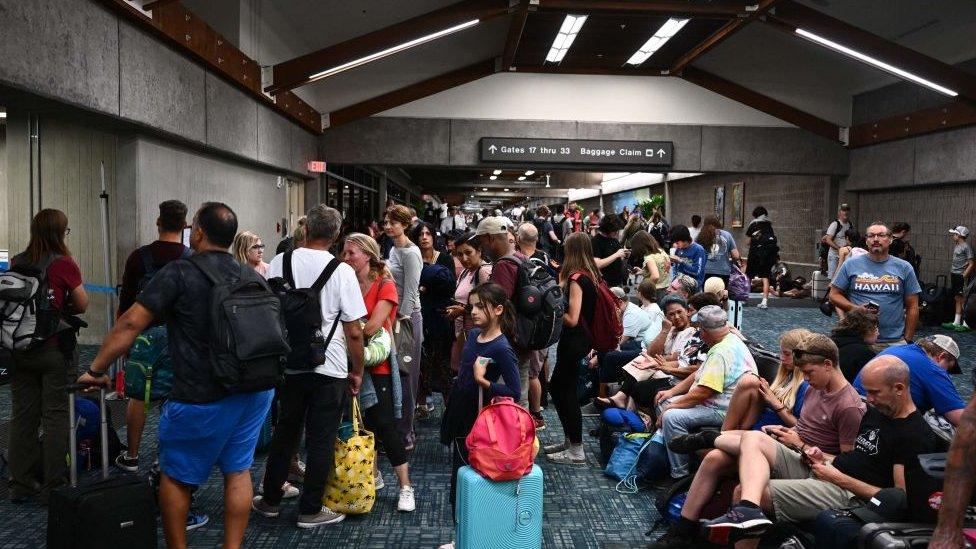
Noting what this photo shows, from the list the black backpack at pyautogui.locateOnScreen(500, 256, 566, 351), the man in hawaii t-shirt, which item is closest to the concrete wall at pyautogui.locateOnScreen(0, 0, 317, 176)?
the black backpack at pyautogui.locateOnScreen(500, 256, 566, 351)

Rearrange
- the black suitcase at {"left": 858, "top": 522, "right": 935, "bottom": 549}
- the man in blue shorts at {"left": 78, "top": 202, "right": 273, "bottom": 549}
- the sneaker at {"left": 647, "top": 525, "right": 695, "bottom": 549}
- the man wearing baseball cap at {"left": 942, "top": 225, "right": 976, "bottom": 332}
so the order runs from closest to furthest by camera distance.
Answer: the black suitcase at {"left": 858, "top": 522, "right": 935, "bottom": 549}, the man in blue shorts at {"left": 78, "top": 202, "right": 273, "bottom": 549}, the sneaker at {"left": 647, "top": 525, "right": 695, "bottom": 549}, the man wearing baseball cap at {"left": 942, "top": 225, "right": 976, "bottom": 332}

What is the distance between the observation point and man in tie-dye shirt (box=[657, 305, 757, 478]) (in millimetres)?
4312

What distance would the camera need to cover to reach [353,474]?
12.7 ft

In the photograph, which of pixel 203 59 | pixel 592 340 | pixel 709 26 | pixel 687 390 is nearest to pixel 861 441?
pixel 687 390

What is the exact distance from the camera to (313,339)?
3.48 m

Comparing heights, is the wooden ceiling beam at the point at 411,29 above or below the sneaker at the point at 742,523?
above

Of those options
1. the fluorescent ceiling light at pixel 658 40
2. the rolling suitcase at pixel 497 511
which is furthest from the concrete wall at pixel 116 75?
the fluorescent ceiling light at pixel 658 40

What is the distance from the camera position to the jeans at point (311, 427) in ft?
11.9

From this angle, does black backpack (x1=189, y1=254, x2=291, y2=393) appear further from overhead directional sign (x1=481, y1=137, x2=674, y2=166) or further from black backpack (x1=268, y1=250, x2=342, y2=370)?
overhead directional sign (x1=481, y1=137, x2=674, y2=166)

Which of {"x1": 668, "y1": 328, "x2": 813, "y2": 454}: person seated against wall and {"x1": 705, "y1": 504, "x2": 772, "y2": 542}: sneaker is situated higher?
{"x1": 668, "y1": 328, "x2": 813, "y2": 454}: person seated against wall

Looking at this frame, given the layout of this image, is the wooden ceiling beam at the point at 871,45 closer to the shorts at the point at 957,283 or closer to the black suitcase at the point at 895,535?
the shorts at the point at 957,283

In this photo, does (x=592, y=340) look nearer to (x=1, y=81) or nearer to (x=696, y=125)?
(x=1, y=81)

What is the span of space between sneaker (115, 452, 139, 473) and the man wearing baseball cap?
11054mm

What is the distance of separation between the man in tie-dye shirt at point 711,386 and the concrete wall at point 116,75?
4.13 m
